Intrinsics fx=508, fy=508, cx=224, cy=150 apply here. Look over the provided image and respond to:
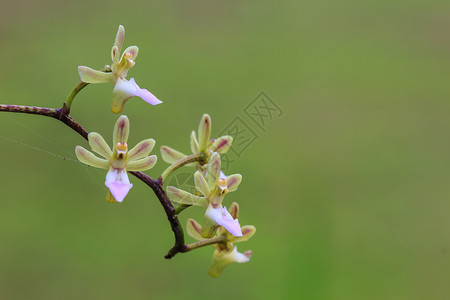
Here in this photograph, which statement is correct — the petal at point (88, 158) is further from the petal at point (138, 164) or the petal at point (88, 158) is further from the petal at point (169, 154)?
the petal at point (169, 154)

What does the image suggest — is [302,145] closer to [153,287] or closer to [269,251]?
[269,251]

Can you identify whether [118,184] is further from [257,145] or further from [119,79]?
[257,145]

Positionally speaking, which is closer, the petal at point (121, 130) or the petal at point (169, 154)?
the petal at point (121, 130)

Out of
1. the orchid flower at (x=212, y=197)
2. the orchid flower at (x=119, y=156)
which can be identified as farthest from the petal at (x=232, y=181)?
the orchid flower at (x=119, y=156)

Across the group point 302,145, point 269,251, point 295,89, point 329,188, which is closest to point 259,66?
point 295,89

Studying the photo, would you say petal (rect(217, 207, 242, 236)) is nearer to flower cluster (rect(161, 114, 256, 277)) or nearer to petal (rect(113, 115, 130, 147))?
flower cluster (rect(161, 114, 256, 277))

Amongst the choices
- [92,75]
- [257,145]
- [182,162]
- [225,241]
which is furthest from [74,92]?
[257,145]

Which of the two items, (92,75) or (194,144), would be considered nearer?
(92,75)
